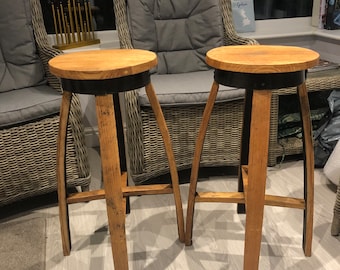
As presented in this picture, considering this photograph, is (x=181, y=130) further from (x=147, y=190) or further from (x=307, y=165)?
(x=307, y=165)

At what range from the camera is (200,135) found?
1411 millimetres

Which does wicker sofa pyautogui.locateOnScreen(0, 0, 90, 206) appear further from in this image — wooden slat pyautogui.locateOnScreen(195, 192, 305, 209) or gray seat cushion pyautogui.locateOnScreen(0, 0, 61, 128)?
wooden slat pyautogui.locateOnScreen(195, 192, 305, 209)

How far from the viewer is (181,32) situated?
6.95ft

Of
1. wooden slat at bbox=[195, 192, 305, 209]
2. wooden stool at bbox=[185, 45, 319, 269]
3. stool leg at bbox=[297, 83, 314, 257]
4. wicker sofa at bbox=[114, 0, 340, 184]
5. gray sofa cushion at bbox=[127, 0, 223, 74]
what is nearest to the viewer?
wooden stool at bbox=[185, 45, 319, 269]

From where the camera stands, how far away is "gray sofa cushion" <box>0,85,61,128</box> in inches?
64.0

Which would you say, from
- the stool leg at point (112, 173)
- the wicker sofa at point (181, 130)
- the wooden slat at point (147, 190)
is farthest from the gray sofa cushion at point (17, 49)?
the stool leg at point (112, 173)

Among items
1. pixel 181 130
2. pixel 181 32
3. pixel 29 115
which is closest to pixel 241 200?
pixel 181 130

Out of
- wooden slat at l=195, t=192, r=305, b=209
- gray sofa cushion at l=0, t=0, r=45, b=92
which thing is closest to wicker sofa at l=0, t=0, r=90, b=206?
gray sofa cushion at l=0, t=0, r=45, b=92

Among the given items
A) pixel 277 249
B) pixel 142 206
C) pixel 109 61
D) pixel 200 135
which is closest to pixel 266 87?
pixel 200 135

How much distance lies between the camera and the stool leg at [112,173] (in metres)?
1.18

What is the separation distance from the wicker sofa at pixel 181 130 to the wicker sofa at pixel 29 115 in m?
0.23

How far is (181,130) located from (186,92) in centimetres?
19

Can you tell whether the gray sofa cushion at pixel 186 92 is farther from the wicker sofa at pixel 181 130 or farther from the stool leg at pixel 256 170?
the stool leg at pixel 256 170

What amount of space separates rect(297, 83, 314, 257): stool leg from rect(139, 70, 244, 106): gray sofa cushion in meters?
0.47
